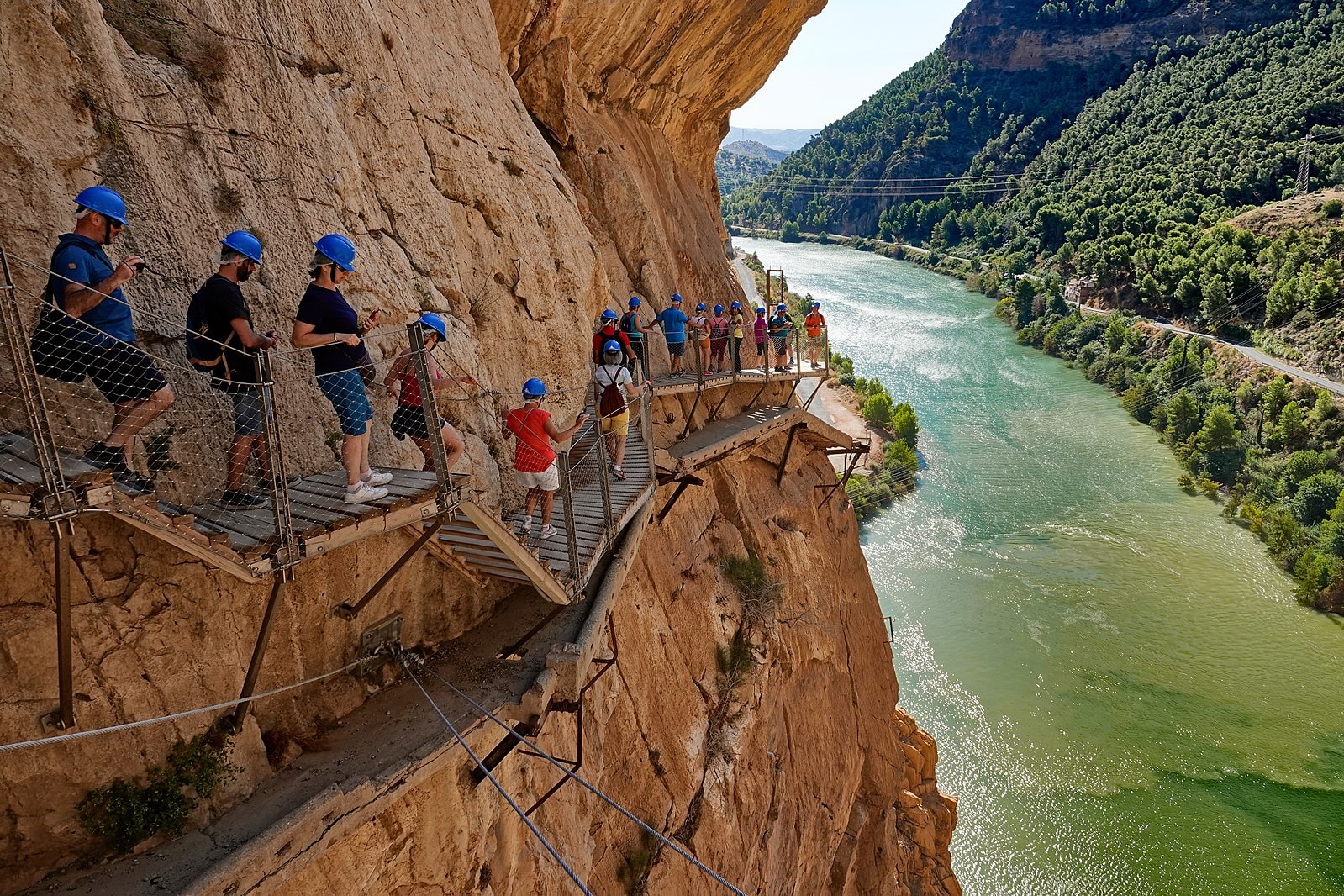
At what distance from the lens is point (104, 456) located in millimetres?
4223

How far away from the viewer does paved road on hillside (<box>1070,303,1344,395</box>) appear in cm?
5019

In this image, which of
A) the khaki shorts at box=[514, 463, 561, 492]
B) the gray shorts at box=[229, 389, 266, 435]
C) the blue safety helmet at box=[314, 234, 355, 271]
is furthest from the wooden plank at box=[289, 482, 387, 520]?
the khaki shorts at box=[514, 463, 561, 492]

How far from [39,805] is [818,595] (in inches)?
510

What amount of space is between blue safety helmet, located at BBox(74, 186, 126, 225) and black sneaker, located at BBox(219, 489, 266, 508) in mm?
1673

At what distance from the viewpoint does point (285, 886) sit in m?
4.50

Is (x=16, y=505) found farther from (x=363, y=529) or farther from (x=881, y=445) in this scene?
(x=881, y=445)

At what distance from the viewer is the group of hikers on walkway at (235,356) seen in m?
4.07

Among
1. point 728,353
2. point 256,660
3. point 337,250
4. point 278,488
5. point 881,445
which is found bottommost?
point 881,445

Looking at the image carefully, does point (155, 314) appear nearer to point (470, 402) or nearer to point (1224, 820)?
point (470, 402)

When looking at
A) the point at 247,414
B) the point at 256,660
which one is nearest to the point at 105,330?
the point at 247,414

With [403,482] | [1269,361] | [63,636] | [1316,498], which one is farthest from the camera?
[1269,361]

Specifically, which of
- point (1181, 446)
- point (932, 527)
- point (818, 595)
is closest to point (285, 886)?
point (818, 595)

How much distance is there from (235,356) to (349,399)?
2.38 feet

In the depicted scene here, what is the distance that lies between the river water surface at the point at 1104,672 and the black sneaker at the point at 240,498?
26.2 meters
